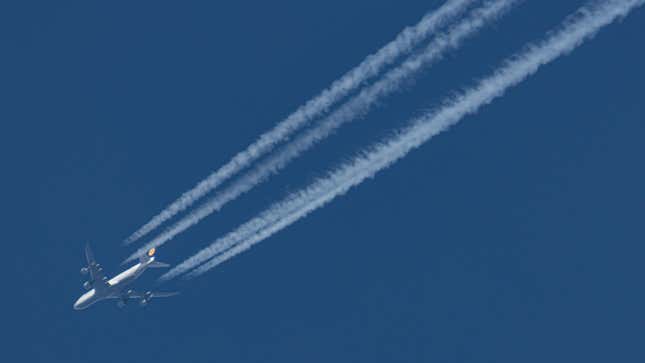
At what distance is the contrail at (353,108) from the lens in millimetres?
48031

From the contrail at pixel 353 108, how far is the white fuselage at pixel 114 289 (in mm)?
4383

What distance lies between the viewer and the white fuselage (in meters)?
63.1

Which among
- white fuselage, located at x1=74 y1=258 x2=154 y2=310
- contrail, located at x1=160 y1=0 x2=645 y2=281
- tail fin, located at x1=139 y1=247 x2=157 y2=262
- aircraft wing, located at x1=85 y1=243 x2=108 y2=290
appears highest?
aircraft wing, located at x1=85 y1=243 x2=108 y2=290

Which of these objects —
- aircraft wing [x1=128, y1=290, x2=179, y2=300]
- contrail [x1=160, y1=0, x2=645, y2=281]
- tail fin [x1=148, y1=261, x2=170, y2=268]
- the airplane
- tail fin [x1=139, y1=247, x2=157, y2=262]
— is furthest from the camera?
aircraft wing [x1=128, y1=290, x2=179, y2=300]

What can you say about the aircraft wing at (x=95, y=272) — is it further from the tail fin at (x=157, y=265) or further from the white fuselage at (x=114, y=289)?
the tail fin at (x=157, y=265)

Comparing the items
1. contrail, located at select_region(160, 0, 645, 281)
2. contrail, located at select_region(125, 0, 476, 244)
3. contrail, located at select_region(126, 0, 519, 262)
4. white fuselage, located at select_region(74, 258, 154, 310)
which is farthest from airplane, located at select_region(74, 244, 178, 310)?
contrail, located at select_region(160, 0, 645, 281)

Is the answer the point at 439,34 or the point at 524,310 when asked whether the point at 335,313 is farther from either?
the point at 439,34

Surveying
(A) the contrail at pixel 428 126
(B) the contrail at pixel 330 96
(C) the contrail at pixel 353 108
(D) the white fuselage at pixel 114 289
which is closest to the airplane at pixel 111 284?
(D) the white fuselage at pixel 114 289

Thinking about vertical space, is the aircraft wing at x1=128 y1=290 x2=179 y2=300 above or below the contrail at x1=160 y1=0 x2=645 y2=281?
above

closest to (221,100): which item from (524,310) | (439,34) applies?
(439,34)

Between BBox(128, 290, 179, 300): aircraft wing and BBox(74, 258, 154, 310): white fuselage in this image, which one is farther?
BBox(128, 290, 179, 300): aircraft wing

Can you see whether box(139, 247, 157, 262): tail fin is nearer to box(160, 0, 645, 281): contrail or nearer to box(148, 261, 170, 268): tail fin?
box(148, 261, 170, 268): tail fin

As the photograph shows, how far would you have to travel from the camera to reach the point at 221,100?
211 ft

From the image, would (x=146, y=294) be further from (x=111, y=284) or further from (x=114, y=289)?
(x=111, y=284)
